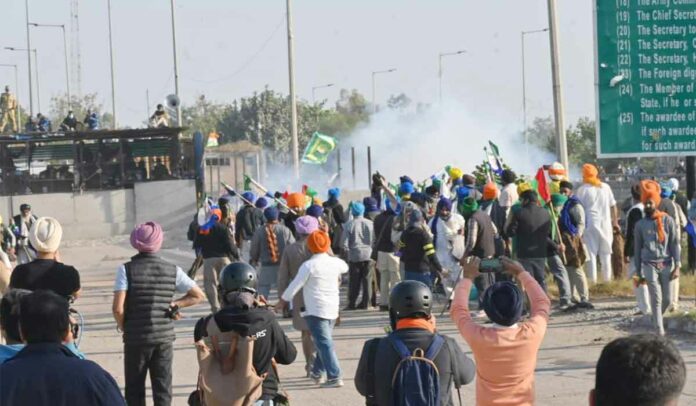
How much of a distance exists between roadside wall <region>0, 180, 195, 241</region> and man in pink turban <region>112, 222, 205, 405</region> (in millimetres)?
34960

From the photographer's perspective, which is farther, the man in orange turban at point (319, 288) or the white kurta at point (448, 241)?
the white kurta at point (448, 241)

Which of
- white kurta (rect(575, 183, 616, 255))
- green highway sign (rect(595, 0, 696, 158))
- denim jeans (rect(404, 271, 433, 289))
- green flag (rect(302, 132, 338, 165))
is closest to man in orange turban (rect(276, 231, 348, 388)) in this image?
denim jeans (rect(404, 271, 433, 289))

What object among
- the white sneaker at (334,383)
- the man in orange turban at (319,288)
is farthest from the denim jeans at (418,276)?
the man in orange turban at (319,288)

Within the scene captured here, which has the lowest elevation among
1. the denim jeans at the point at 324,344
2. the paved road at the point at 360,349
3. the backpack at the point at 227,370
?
the paved road at the point at 360,349

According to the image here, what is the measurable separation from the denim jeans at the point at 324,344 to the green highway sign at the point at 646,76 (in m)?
6.43

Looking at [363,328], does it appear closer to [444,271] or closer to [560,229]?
[444,271]

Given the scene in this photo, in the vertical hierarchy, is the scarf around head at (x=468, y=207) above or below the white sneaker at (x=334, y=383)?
above

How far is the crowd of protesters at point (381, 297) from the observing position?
494cm

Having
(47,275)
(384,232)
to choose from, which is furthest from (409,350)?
(384,232)

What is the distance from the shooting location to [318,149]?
120ft

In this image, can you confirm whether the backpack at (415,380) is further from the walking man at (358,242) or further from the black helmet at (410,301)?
the walking man at (358,242)

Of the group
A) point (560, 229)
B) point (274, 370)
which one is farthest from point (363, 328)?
point (274, 370)

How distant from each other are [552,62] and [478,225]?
519 centimetres

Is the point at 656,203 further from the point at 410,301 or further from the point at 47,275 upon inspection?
the point at 410,301
